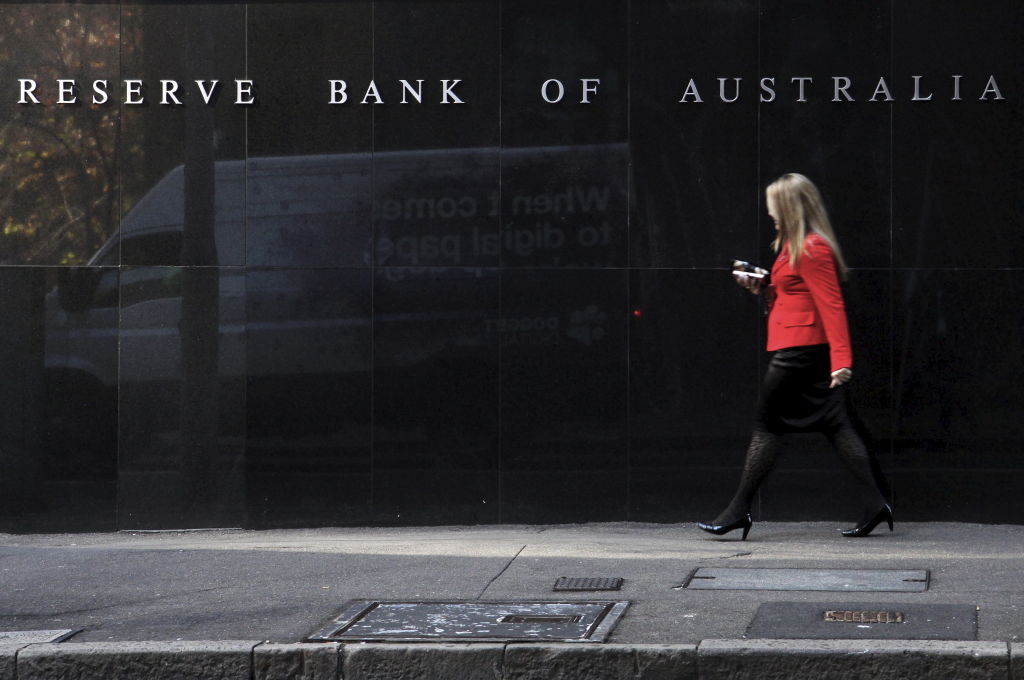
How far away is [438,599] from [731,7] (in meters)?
4.17

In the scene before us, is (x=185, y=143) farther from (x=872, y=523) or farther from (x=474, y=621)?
(x=872, y=523)

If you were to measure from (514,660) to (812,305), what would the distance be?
10.9 feet

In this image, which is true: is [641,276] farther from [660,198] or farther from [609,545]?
[609,545]

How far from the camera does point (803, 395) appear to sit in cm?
775

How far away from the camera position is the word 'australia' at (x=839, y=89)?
27.7ft

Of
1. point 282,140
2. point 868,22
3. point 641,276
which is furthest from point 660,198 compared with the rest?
point 282,140

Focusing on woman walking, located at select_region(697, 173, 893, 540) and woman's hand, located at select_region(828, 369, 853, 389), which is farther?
woman walking, located at select_region(697, 173, 893, 540)

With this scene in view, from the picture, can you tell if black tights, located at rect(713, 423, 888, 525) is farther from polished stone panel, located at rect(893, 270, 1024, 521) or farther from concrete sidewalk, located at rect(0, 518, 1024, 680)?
polished stone panel, located at rect(893, 270, 1024, 521)

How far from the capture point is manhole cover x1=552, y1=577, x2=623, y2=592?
6.38 m

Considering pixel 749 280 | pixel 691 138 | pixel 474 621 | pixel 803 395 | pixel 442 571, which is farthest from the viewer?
pixel 691 138

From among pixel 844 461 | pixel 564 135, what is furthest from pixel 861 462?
pixel 564 135

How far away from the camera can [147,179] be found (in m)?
8.65

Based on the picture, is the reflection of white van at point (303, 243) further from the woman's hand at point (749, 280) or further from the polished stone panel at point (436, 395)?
the woman's hand at point (749, 280)

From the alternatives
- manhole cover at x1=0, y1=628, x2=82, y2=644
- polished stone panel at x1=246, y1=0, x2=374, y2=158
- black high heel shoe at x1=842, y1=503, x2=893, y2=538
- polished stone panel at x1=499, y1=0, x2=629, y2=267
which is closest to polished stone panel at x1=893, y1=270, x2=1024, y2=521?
black high heel shoe at x1=842, y1=503, x2=893, y2=538
